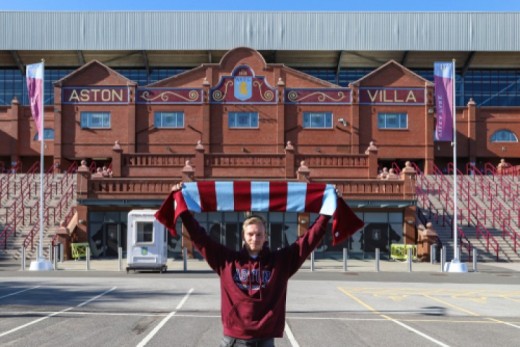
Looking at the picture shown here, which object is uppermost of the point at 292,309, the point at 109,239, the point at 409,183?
the point at 409,183

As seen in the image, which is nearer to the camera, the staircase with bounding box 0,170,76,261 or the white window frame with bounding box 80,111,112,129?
the staircase with bounding box 0,170,76,261

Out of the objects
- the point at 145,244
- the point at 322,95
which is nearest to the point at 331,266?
the point at 145,244

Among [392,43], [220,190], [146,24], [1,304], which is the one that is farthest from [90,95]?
[220,190]

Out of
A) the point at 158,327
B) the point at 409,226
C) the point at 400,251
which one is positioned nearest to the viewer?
the point at 158,327

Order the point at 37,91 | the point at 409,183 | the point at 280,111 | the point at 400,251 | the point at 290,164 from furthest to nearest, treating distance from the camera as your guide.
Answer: the point at 280,111 → the point at 290,164 → the point at 409,183 → the point at 400,251 → the point at 37,91

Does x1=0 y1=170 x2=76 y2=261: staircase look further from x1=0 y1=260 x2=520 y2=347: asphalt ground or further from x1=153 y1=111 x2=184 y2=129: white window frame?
x1=0 y1=260 x2=520 y2=347: asphalt ground

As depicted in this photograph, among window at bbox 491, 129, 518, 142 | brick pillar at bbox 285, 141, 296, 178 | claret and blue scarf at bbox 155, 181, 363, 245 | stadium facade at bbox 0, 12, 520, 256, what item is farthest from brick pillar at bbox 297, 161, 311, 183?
claret and blue scarf at bbox 155, 181, 363, 245

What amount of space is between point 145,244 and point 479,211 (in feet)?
64.7

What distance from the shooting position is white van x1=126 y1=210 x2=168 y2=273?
25.5m

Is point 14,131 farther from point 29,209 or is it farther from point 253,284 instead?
point 253,284

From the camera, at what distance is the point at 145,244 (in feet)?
84.1

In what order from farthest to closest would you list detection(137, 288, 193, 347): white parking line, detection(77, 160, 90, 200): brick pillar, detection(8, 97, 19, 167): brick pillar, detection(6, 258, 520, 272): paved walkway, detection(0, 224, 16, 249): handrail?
detection(8, 97, 19, 167): brick pillar → detection(77, 160, 90, 200): brick pillar → detection(0, 224, 16, 249): handrail → detection(6, 258, 520, 272): paved walkway → detection(137, 288, 193, 347): white parking line

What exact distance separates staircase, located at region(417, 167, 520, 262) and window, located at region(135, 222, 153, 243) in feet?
45.1

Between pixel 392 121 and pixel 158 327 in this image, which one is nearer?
pixel 158 327
